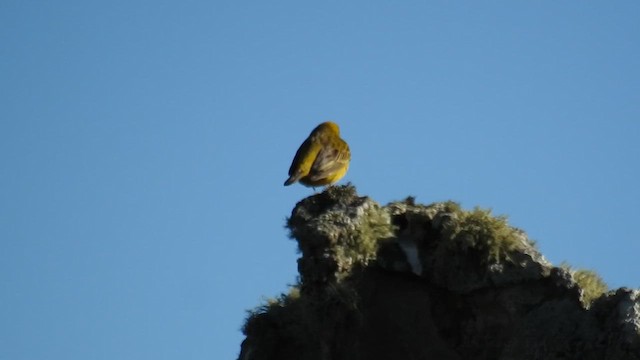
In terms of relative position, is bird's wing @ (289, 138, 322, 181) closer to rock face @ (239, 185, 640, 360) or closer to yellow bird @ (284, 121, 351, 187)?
yellow bird @ (284, 121, 351, 187)

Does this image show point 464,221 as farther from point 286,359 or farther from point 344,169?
Result: point 344,169

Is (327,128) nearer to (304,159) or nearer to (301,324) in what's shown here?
(304,159)

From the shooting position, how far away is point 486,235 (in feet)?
32.1

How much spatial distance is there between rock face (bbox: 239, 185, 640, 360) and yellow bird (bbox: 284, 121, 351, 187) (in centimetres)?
341

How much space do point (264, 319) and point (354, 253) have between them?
1759mm

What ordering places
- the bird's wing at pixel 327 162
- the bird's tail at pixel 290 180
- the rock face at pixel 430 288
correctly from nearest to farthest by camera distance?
1. the rock face at pixel 430 288
2. the bird's tail at pixel 290 180
3. the bird's wing at pixel 327 162

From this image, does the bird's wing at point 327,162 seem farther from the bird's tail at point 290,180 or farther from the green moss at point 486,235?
the green moss at point 486,235

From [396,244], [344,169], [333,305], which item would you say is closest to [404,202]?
[396,244]

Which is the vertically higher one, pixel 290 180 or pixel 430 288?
pixel 290 180

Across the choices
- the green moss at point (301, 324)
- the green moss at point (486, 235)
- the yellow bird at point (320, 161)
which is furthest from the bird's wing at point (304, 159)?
the green moss at point (486, 235)

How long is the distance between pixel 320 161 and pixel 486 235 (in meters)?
4.18

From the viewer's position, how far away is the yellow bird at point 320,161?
1366 centimetres

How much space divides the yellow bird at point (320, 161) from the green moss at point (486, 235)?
3880mm

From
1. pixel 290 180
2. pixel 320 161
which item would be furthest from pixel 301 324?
pixel 320 161
